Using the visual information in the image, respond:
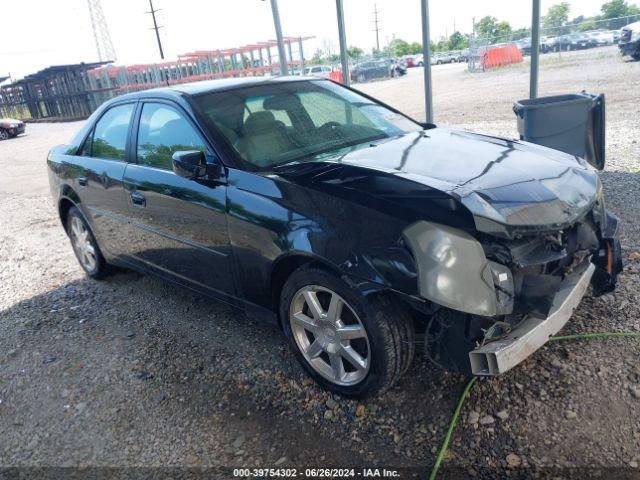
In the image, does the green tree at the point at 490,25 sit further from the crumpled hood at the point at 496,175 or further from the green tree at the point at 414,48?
the crumpled hood at the point at 496,175

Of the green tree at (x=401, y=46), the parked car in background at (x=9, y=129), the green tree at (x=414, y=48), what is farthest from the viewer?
the green tree at (x=401, y=46)

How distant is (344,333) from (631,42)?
71.0 feet

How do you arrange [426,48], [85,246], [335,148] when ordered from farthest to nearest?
[426,48] < [85,246] < [335,148]

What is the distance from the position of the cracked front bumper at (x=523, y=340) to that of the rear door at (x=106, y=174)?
289cm

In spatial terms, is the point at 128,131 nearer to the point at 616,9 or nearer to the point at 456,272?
the point at 456,272

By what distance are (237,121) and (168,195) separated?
2.23 feet

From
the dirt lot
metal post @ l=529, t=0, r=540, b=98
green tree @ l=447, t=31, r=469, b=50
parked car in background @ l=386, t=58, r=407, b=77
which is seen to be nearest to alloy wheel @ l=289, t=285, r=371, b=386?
the dirt lot

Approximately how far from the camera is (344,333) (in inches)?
111

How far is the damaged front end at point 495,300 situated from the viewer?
241 centimetres

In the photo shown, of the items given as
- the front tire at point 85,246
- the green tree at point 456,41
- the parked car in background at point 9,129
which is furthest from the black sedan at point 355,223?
the green tree at point 456,41

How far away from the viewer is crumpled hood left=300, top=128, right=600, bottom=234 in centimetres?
254

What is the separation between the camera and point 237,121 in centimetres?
352

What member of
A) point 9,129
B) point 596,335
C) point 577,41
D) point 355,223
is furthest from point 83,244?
point 577,41

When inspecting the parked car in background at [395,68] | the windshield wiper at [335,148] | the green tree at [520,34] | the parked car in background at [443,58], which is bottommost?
the parked car in background at [443,58]
